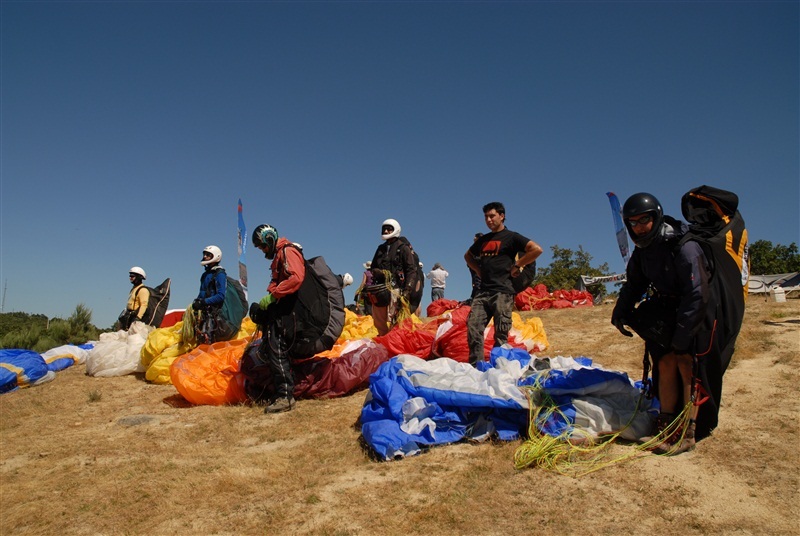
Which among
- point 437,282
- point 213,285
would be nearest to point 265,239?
point 213,285

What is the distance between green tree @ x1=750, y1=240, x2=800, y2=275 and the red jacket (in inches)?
930

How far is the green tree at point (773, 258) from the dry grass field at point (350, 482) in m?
22.0

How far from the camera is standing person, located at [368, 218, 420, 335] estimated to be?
6.63m

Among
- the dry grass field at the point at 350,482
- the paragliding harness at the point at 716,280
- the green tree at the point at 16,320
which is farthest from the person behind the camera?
the green tree at the point at 16,320

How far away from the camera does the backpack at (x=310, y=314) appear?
4.75 metres

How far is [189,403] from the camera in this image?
5.33 m

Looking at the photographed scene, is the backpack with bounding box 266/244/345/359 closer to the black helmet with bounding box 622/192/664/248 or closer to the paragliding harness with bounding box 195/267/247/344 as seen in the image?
the paragliding harness with bounding box 195/267/247/344

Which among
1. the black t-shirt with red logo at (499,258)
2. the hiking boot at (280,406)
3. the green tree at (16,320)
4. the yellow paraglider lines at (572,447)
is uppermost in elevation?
the black t-shirt with red logo at (499,258)

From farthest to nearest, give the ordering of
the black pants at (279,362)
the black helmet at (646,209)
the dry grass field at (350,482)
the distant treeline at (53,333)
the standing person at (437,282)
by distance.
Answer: the standing person at (437,282) → the distant treeline at (53,333) → the black pants at (279,362) → the black helmet at (646,209) → the dry grass field at (350,482)

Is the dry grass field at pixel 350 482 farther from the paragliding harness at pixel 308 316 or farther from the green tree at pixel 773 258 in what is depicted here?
the green tree at pixel 773 258

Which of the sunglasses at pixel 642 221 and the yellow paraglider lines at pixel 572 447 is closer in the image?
the yellow paraglider lines at pixel 572 447

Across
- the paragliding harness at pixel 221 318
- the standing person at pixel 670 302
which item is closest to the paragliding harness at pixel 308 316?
the paragliding harness at pixel 221 318

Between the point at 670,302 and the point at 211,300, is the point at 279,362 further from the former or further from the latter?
the point at 670,302

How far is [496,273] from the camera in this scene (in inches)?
200
